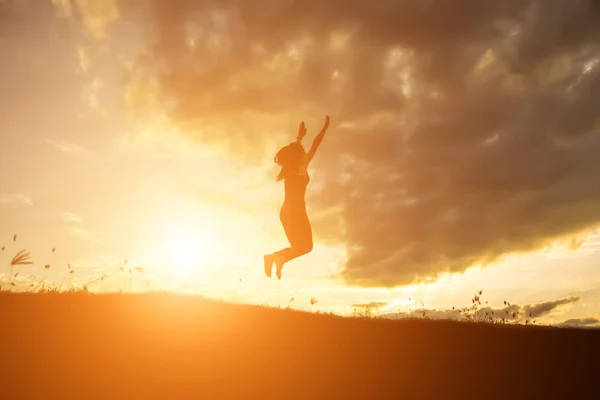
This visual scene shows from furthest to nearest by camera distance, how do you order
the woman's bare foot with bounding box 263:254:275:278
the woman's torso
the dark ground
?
the woman's bare foot with bounding box 263:254:275:278 → the woman's torso → the dark ground

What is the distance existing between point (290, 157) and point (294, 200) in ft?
3.41

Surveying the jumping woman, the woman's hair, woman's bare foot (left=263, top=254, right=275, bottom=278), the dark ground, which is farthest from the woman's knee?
the woman's hair

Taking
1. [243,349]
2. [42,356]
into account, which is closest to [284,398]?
[243,349]

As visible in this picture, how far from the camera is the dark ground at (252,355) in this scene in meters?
8.27

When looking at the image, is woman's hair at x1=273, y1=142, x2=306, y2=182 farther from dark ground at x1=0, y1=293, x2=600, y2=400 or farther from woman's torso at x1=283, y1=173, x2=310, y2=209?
dark ground at x1=0, y1=293, x2=600, y2=400

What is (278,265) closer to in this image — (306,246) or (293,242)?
(293,242)

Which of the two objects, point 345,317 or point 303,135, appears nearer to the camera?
point 303,135

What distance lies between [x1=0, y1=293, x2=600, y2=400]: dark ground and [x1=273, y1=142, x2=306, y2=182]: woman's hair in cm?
339

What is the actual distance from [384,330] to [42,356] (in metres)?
7.35

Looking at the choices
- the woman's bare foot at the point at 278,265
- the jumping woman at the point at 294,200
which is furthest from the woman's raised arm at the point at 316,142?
the woman's bare foot at the point at 278,265

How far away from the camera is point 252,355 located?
9.88 m

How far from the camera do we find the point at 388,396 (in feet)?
31.8

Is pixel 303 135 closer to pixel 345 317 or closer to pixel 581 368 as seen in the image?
pixel 345 317

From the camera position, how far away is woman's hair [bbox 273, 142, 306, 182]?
41.5ft
